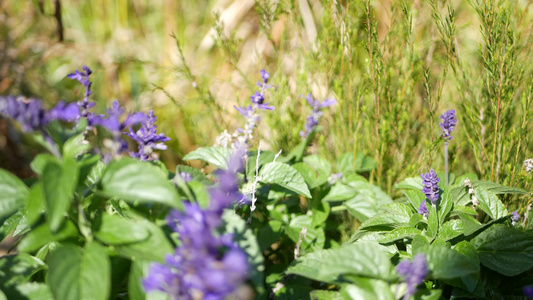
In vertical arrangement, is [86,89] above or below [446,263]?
above

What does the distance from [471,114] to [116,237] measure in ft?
4.09

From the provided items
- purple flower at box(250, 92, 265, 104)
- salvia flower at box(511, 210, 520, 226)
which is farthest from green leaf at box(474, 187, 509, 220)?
purple flower at box(250, 92, 265, 104)

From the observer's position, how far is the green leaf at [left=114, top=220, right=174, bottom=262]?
79cm

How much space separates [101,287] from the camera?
73 cm

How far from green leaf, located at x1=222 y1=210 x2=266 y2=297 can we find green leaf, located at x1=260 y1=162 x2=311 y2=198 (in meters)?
0.32

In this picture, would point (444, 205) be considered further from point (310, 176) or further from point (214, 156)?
point (214, 156)

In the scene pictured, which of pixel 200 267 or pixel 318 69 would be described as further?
pixel 318 69

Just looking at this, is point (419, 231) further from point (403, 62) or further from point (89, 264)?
point (403, 62)

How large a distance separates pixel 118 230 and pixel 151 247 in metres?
0.09

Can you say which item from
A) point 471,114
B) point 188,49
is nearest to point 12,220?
point 471,114

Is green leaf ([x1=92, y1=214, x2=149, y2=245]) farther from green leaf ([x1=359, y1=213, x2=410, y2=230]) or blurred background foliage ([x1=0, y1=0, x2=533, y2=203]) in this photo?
blurred background foliage ([x1=0, y1=0, x2=533, y2=203])

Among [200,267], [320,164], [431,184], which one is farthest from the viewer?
[320,164]

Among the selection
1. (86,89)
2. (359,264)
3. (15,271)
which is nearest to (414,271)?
(359,264)

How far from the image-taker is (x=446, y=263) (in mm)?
905
